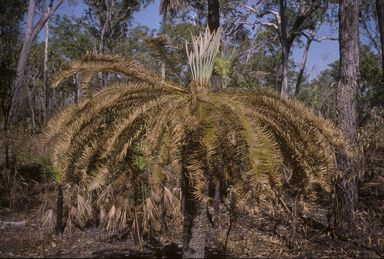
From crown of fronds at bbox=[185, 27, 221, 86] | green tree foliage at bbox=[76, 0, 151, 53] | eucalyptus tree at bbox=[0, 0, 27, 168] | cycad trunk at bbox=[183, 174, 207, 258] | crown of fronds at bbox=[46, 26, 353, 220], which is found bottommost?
cycad trunk at bbox=[183, 174, 207, 258]

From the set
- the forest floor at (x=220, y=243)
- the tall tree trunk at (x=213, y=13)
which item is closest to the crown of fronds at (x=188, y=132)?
the forest floor at (x=220, y=243)

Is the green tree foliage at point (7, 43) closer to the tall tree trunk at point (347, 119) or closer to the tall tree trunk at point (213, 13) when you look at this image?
the tall tree trunk at point (213, 13)

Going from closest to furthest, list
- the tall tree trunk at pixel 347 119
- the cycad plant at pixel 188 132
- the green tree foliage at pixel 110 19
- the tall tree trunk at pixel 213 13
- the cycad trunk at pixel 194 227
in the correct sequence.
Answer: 1. the cycad plant at pixel 188 132
2. the cycad trunk at pixel 194 227
3. the tall tree trunk at pixel 347 119
4. the tall tree trunk at pixel 213 13
5. the green tree foliage at pixel 110 19

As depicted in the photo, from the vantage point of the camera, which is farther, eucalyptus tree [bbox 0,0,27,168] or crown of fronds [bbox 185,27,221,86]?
eucalyptus tree [bbox 0,0,27,168]

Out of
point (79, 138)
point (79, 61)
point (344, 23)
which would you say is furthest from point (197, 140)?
point (344, 23)

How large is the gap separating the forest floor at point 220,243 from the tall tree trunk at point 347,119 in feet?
0.91

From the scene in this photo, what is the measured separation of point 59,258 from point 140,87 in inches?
161

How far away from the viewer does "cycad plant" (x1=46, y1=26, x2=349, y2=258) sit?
2834 millimetres

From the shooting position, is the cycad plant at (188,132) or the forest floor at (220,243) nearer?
the cycad plant at (188,132)

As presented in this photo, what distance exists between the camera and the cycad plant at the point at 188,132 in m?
2.83

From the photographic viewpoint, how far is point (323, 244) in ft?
18.6

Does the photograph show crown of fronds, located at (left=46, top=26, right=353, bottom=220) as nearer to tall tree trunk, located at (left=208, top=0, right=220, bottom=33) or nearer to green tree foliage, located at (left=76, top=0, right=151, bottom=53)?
tall tree trunk, located at (left=208, top=0, right=220, bottom=33)

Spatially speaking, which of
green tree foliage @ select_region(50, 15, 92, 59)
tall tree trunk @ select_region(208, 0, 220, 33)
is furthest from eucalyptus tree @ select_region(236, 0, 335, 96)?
green tree foliage @ select_region(50, 15, 92, 59)

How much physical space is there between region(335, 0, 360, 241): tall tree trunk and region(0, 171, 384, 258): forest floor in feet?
0.91
